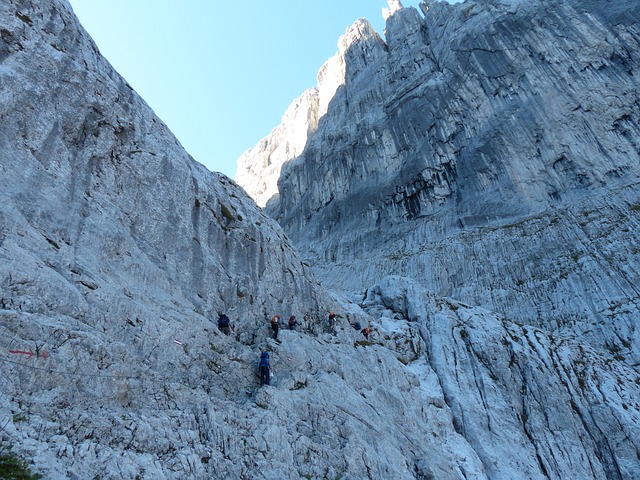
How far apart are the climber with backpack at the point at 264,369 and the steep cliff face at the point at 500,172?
29.5 meters

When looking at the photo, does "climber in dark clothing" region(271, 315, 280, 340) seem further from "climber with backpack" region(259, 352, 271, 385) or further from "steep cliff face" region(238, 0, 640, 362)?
"steep cliff face" region(238, 0, 640, 362)

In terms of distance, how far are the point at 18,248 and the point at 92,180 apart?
19.8 feet

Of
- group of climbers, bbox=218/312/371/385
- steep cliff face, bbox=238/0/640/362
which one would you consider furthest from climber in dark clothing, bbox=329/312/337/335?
steep cliff face, bbox=238/0/640/362

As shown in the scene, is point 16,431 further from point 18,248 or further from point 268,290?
point 268,290

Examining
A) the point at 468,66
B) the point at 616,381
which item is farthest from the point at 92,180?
the point at 468,66

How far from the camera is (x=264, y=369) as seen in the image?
65.3ft

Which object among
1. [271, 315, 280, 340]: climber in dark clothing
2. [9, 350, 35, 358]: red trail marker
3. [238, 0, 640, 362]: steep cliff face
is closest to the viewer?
[9, 350, 35, 358]: red trail marker

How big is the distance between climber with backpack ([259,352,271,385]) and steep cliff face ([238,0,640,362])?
96.8 feet

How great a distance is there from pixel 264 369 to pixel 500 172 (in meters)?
50.3

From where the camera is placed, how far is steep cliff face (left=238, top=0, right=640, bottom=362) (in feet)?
147

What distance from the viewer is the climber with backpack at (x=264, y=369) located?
1980 cm

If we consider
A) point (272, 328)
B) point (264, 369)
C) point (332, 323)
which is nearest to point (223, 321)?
point (264, 369)

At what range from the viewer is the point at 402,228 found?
6606 cm

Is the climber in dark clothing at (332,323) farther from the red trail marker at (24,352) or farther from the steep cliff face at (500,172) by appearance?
the steep cliff face at (500,172)
